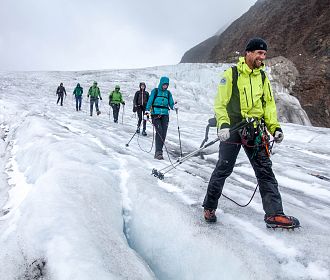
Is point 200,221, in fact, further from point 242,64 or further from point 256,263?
point 242,64

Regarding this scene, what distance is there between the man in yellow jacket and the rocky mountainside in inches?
1336

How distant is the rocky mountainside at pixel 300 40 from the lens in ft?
126

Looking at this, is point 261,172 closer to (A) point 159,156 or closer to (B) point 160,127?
(A) point 159,156

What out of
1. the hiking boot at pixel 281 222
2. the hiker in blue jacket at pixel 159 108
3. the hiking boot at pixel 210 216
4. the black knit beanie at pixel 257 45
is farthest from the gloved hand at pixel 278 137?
the hiker in blue jacket at pixel 159 108

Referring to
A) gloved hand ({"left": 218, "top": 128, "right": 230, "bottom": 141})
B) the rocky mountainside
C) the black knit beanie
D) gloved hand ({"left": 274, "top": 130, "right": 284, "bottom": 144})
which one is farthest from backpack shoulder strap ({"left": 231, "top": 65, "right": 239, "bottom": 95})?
the rocky mountainside

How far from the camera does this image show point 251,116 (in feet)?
16.3

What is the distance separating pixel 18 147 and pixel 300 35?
156 ft

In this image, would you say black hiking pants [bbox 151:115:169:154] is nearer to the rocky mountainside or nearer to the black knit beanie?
the black knit beanie

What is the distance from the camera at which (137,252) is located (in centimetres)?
489

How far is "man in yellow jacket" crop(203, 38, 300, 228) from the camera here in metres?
4.88

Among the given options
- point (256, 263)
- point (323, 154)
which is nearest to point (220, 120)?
point (256, 263)

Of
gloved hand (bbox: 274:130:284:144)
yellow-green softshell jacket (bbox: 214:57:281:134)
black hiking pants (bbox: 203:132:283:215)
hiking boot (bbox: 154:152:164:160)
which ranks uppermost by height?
yellow-green softshell jacket (bbox: 214:57:281:134)

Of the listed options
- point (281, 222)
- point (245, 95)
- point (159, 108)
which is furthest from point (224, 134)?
point (159, 108)

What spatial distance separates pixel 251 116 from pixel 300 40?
49387 mm
